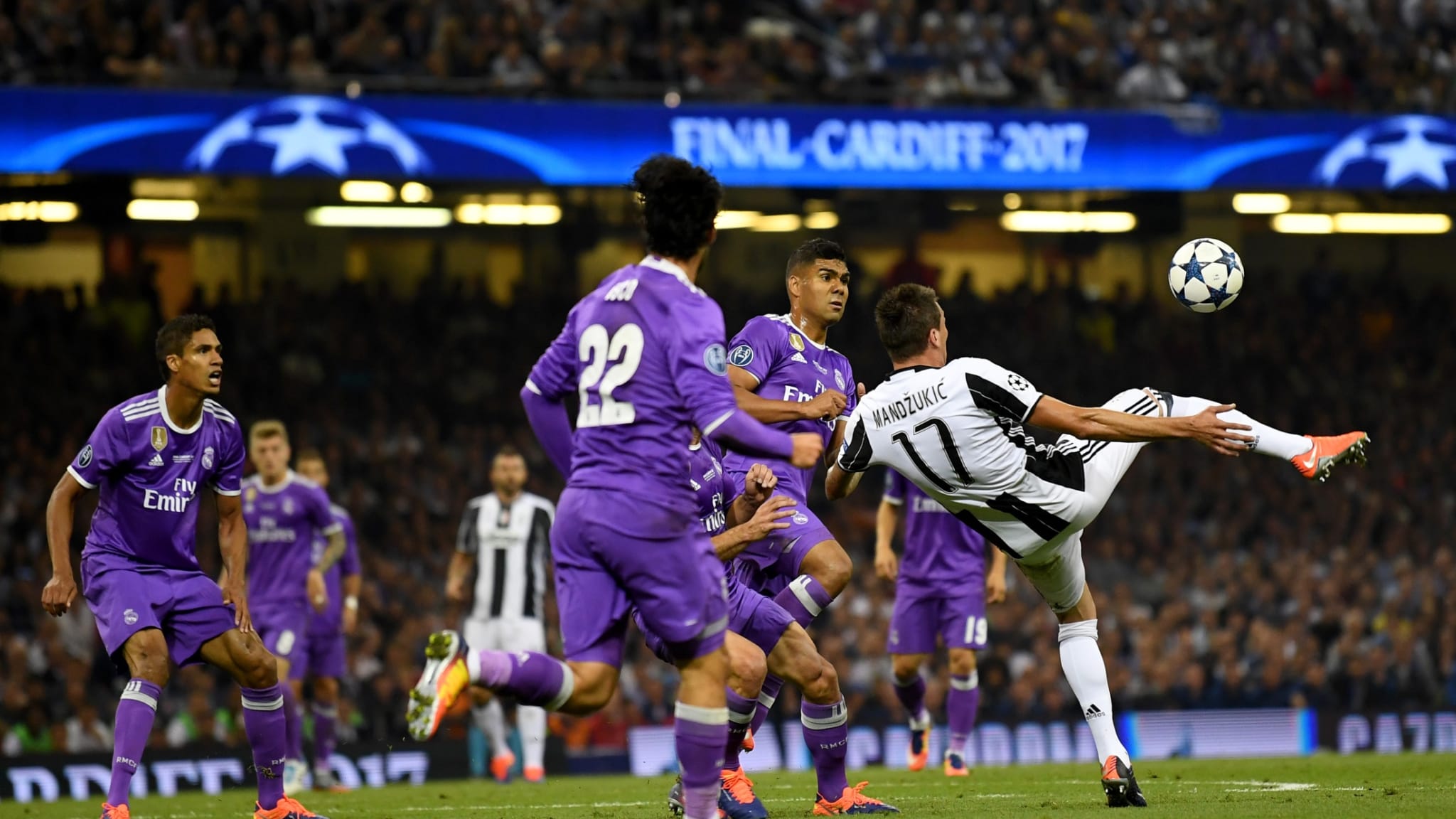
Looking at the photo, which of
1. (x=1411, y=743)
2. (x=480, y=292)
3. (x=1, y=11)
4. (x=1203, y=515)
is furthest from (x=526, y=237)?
(x=1411, y=743)

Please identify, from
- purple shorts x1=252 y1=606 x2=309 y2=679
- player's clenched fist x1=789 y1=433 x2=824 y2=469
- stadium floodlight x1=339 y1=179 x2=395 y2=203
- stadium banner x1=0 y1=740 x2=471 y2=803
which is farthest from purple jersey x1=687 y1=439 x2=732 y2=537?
stadium floodlight x1=339 y1=179 x2=395 y2=203

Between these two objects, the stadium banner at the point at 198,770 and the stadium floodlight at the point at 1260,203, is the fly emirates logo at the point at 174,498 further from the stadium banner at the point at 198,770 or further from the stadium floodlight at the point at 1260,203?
the stadium floodlight at the point at 1260,203

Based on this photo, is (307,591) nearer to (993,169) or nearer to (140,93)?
(140,93)

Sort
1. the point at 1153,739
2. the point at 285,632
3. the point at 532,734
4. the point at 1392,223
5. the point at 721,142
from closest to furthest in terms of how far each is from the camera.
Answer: the point at 285,632, the point at 532,734, the point at 1153,739, the point at 721,142, the point at 1392,223

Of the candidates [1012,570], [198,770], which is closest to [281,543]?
[198,770]

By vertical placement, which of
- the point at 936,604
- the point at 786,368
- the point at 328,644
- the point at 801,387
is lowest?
the point at 328,644

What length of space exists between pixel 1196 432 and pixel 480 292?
16.4 metres

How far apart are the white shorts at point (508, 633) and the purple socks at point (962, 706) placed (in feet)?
12.7

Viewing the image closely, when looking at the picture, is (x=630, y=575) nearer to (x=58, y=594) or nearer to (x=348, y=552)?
(x=58, y=594)

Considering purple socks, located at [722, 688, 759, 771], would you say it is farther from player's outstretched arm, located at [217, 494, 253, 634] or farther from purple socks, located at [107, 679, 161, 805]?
purple socks, located at [107, 679, 161, 805]

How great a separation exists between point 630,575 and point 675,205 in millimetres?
1393

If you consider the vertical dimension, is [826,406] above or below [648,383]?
above

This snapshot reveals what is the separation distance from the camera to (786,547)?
8797 mm

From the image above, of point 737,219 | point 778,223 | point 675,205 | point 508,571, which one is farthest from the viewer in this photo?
point 778,223
